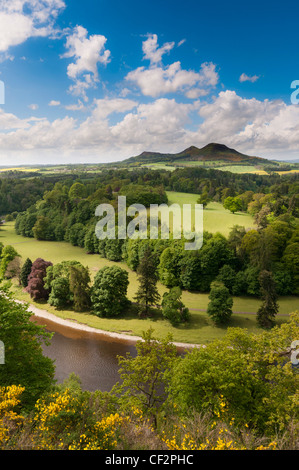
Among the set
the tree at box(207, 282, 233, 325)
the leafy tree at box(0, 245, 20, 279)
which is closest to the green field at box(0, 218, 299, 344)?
the tree at box(207, 282, 233, 325)

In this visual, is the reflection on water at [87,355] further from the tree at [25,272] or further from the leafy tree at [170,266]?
the leafy tree at [170,266]

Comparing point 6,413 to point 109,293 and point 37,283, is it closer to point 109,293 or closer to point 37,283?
point 109,293

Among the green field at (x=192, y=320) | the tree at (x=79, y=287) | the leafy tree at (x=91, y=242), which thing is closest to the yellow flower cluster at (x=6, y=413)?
the green field at (x=192, y=320)

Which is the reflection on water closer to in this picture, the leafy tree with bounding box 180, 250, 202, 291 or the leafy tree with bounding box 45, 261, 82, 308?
the leafy tree with bounding box 45, 261, 82, 308

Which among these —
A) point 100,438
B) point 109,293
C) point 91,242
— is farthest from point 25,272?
point 100,438
